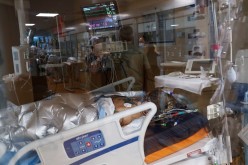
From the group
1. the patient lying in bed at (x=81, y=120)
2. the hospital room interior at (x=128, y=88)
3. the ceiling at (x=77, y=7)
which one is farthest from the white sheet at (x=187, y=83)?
the ceiling at (x=77, y=7)

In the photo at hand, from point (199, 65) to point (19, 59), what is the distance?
46.2 inches

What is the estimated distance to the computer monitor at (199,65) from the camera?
1507 millimetres

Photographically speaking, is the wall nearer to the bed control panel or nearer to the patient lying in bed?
the patient lying in bed

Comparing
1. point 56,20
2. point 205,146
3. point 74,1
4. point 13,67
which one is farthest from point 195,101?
point 74,1

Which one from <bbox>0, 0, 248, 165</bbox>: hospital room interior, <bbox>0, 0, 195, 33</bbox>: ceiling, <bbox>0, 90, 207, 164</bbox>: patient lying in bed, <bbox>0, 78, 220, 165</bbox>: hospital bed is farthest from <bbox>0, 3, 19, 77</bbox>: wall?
<bbox>0, 0, 195, 33</bbox>: ceiling

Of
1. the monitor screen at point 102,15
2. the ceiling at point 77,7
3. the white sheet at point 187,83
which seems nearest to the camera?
the white sheet at point 187,83

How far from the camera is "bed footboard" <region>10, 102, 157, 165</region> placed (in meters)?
0.85

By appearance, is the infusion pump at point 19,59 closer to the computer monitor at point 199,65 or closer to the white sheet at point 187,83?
the white sheet at point 187,83

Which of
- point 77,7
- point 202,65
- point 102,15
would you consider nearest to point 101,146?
point 202,65

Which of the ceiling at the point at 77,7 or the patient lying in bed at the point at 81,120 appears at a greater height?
the ceiling at the point at 77,7

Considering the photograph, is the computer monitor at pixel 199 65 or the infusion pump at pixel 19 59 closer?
the infusion pump at pixel 19 59

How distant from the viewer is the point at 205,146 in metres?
1.12

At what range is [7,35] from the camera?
1.26 metres

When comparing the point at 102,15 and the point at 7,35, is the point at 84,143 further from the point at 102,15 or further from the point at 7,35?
the point at 102,15
